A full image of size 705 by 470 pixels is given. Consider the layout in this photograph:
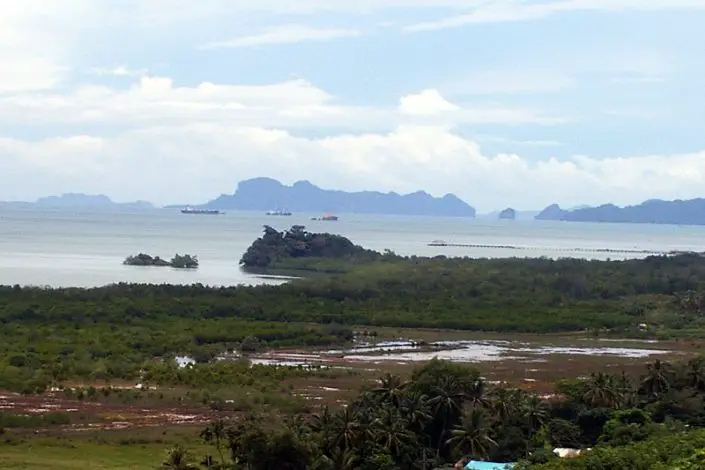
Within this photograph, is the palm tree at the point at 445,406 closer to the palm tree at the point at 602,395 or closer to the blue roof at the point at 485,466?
the blue roof at the point at 485,466

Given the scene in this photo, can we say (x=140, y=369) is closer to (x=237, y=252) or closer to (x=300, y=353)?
(x=300, y=353)

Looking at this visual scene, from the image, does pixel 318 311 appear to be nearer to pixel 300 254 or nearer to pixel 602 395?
pixel 602 395

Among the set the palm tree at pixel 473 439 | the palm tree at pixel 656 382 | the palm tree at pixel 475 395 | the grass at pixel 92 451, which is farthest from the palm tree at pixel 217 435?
the palm tree at pixel 656 382

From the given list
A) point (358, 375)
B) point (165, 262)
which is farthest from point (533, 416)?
point (165, 262)

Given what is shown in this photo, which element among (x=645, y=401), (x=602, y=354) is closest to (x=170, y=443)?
(x=645, y=401)

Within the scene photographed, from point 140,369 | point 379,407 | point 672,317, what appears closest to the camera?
point 379,407

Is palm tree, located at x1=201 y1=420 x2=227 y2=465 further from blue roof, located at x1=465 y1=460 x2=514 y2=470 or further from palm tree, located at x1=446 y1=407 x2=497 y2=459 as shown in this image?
blue roof, located at x1=465 y1=460 x2=514 y2=470

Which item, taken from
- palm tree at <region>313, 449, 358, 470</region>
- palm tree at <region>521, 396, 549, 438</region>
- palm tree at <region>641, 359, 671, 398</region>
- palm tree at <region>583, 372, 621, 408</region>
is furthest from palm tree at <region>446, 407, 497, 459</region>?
palm tree at <region>641, 359, 671, 398</region>
